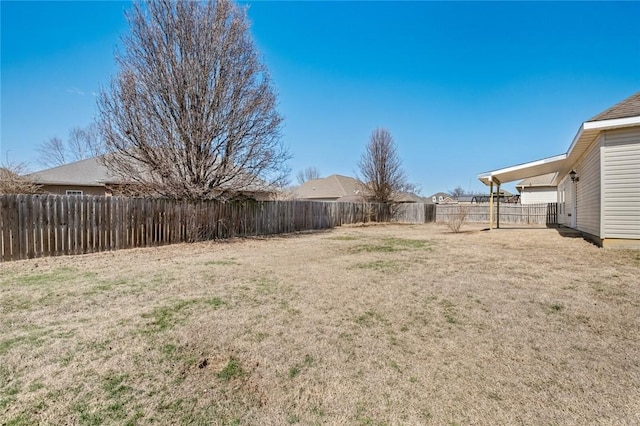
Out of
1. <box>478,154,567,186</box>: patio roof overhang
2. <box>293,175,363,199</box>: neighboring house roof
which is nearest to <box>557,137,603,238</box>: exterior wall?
<box>478,154,567,186</box>: patio roof overhang

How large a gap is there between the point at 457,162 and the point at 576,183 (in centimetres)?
1720

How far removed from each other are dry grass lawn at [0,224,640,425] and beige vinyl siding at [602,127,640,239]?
2.56 metres

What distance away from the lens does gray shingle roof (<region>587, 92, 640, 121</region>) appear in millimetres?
7297

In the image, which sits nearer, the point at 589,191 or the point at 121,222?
the point at 121,222

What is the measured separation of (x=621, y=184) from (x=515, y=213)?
17238 mm

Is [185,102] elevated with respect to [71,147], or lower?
lower

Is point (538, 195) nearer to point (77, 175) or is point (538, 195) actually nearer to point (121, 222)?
point (121, 222)

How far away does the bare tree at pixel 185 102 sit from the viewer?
9539 millimetres

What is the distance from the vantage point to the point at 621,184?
748 cm

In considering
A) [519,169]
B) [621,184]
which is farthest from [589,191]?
[519,169]

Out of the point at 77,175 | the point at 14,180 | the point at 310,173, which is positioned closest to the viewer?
the point at 14,180

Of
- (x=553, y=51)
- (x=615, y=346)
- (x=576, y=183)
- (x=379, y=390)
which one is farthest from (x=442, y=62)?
(x=379, y=390)

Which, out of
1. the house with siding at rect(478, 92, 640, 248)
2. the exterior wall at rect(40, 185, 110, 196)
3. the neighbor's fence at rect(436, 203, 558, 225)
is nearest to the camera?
the house with siding at rect(478, 92, 640, 248)

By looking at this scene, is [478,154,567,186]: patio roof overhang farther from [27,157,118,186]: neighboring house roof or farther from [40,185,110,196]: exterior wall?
[40,185,110,196]: exterior wall
